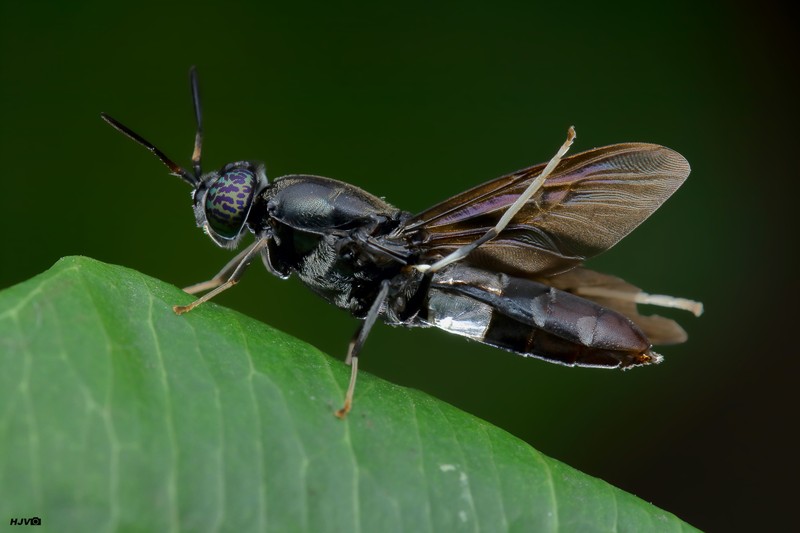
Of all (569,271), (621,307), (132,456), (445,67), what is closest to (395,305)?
(569,271)

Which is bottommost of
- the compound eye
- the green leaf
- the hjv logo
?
the hjv logo

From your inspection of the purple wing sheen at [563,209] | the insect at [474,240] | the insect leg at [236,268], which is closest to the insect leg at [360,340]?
the insect at [474,240]

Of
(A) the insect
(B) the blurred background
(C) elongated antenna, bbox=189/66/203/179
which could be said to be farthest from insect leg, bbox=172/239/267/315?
(B) the blurred background

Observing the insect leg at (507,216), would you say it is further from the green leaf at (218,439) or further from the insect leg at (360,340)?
the green leaf at (218,439)

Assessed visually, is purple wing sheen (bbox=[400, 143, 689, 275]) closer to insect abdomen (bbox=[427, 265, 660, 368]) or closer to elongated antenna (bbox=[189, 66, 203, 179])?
insect abdomen (bbox=[427, 265, 660, 368])

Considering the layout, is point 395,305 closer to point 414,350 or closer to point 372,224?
point 372,224

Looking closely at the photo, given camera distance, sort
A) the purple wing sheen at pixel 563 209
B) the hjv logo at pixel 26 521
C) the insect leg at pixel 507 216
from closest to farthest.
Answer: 1. the hjv logo at pixel 26 521
2. the insect leg at pixel 507 216
3. the purple wing sheen at pixel 563 209

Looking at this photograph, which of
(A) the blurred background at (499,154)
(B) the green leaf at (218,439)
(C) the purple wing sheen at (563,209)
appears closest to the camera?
(B) the green leaf at (218,439)
